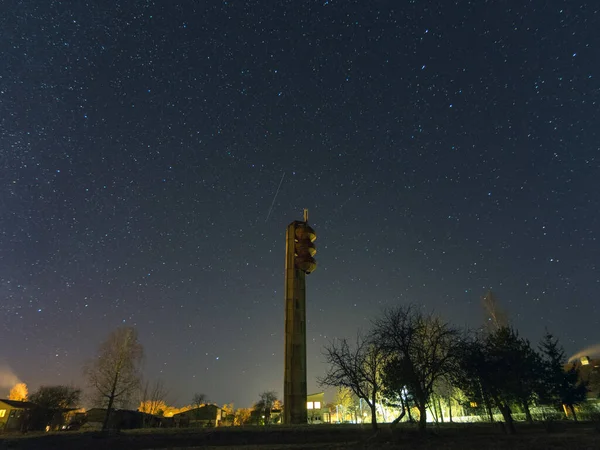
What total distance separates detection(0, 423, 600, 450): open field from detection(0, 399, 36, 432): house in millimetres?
49629

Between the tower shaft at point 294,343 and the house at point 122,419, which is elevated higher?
the tower shaft at point 294,343

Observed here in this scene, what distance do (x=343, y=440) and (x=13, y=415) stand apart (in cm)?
7492

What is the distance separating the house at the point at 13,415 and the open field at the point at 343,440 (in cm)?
4963

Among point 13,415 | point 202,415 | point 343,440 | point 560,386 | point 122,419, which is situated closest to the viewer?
point 343,440

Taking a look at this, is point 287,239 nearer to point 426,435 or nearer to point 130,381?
point 130,381

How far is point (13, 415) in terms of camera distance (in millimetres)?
70375

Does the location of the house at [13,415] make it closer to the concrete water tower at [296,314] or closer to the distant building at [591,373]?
the concrete water tower at [296,314]

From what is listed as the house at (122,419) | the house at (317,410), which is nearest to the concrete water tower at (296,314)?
the house at (317,410)

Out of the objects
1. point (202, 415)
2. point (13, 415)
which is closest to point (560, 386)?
point (202, 415)

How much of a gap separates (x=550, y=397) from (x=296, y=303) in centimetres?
3448

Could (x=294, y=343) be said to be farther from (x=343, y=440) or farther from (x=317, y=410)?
(x=317, y=410)

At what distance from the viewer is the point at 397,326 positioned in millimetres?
33125

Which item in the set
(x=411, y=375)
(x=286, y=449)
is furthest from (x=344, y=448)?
(x=411, y=375)

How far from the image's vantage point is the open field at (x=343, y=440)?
21578 millimetres
